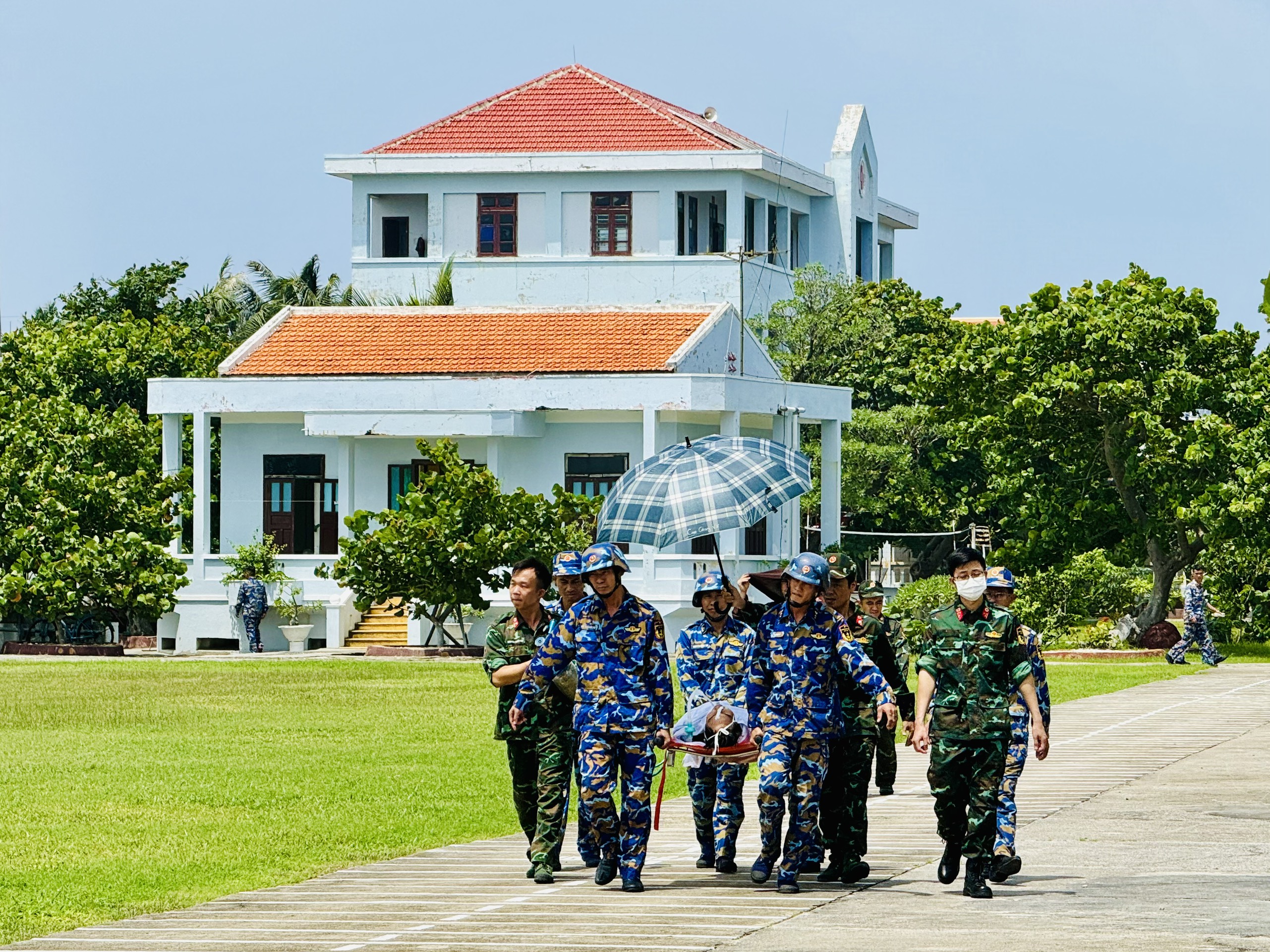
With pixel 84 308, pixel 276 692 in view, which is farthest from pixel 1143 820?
pixel 84 308

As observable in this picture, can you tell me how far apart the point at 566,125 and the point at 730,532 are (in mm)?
18356

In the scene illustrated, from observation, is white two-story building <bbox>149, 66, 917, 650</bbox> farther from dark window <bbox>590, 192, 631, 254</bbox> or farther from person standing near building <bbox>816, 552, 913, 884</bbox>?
person standing near building <bbox>816, 552, 913, 884</bbox>

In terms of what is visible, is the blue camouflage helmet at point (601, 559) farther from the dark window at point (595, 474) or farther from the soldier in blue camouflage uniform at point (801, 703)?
the dark window at point (595, 474)

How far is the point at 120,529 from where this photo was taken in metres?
39.2

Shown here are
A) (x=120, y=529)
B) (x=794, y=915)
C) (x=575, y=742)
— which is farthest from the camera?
(x=120, y=529)

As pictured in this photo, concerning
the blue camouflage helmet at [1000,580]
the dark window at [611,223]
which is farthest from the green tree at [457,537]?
the blue camouflage helmet at [1000,580]

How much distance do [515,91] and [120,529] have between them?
20016 millimetres

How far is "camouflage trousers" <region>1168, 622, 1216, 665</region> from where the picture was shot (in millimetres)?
33500

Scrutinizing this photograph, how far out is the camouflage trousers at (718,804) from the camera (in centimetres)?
1175

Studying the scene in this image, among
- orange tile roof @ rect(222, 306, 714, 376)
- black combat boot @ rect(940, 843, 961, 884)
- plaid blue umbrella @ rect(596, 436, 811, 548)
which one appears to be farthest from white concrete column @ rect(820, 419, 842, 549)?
black combat boot @ rect(940, 843, 961, 884)

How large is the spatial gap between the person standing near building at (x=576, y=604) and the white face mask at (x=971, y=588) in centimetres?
194

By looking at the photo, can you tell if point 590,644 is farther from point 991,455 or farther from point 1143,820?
point 991,455

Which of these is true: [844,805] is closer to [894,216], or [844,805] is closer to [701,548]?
[701,548]

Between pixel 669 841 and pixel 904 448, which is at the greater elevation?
pixel 904 448
